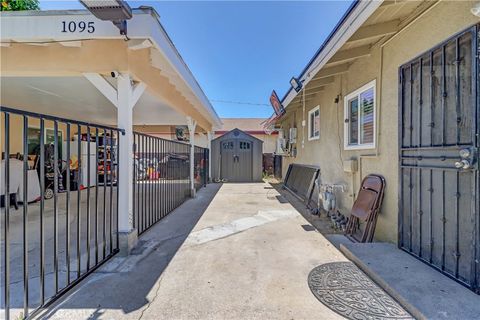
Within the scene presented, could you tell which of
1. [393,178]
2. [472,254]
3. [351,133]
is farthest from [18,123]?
[472,254]

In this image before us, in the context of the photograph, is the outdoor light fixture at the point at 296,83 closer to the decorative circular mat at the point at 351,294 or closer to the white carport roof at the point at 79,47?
the white carport roof at the point at 79,47

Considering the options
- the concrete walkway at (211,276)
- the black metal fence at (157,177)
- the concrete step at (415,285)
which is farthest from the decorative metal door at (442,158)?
the black metal fence at (157,177)

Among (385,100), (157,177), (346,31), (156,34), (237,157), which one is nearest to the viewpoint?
(346,31)

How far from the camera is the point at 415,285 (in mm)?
2184

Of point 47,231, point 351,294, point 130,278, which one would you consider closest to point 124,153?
point 130,278

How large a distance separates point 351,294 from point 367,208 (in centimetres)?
160

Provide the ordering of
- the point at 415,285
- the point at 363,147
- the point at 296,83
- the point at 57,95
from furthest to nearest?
the point at 57,95
the point at 296,83
the point at 363,147
the point at 415,285

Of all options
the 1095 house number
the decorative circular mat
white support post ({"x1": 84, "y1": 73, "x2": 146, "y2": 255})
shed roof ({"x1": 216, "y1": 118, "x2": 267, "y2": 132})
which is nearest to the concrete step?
the decorative circular mat

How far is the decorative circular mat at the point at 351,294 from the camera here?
6.39 feet

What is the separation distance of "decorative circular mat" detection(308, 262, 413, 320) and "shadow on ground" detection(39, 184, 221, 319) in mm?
1567

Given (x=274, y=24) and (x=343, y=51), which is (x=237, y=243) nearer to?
(x=343, y=51)

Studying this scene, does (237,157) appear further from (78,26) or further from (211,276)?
(211,276)

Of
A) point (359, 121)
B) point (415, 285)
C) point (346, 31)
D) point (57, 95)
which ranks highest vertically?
point (346, 31)

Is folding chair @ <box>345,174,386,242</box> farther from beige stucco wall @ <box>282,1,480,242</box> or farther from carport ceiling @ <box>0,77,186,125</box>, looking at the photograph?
carport ceiling @ <box>0,77,186,125</box>
